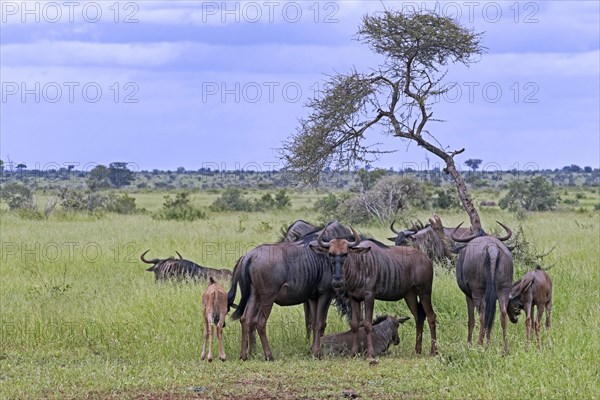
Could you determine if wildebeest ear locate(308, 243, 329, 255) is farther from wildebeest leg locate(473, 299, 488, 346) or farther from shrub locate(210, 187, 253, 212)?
shrub locate(210, 187, 253, 212)

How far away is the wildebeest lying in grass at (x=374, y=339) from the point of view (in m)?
10.6

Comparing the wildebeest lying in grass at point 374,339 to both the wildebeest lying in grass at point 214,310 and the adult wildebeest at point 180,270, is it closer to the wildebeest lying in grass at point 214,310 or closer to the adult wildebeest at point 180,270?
the wildebeest lying in grass at point 214,310

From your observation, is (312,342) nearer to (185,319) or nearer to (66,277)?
(185,319)

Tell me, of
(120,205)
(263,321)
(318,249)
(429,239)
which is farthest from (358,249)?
(120,205)

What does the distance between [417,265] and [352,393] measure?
9.14 feet

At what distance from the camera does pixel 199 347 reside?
35.3ft

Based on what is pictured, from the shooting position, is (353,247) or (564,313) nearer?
(353,247)

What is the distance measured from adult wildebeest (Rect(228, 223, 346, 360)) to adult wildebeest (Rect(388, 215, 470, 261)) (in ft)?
8.44

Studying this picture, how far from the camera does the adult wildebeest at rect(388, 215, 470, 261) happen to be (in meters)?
12.9

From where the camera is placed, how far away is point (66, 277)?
15688 mm

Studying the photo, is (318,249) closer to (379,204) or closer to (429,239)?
(429,239)

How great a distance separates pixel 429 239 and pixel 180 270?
4.01 meters

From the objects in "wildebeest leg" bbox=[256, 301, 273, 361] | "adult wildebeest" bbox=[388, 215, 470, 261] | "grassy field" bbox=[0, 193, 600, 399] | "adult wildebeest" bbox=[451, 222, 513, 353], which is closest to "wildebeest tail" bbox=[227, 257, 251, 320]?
"wildebeest leg" bbox=[256, 301, 273, 361]

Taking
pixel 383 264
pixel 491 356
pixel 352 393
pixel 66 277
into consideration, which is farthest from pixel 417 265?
pixel 66 277
